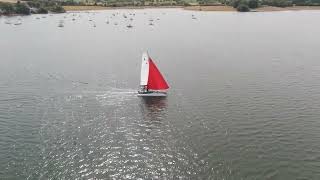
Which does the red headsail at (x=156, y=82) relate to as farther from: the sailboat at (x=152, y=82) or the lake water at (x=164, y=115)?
the lake water at (x=164, y=115)

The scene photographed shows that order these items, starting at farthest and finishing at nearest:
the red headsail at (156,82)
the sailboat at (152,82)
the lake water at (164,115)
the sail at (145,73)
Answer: the red headsail at (156,82), the sail at (145,73), the sailboat at (152,82), the lake water at (164,115)

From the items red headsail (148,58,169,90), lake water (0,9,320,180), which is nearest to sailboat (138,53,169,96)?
red headsail (148,58,169,90)

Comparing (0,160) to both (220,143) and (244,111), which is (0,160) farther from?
(244,111)

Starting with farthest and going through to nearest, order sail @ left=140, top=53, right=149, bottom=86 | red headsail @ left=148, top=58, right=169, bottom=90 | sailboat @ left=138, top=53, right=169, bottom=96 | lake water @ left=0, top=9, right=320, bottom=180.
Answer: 1. red headsail @ left=148, top=58, right=169, bottom=90
2. sail @ left=140, top=53, right=149, bottom=86
3. sailboat @ left=138, top=53, right=169, bottom=96
4. lake water @ left=0, top=9, right=320, bottom=180

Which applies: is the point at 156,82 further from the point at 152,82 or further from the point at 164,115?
the point at 164,115

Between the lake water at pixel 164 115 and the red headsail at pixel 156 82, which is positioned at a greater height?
the red headsail at pixel 156 82

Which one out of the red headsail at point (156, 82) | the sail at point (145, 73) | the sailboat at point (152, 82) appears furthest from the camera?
the red headsail at point (156, 82)

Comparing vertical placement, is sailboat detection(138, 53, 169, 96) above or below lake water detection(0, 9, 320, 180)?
above

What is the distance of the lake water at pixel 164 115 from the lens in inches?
2073

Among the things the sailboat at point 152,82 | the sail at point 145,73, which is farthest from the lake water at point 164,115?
the sail at point 145,73

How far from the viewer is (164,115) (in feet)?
231

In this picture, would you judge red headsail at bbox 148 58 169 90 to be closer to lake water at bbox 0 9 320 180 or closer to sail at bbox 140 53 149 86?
sail at bbox 140 53 149 86

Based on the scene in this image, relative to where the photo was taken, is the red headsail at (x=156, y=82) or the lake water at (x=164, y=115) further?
the red headsail at (x=156, y=82)

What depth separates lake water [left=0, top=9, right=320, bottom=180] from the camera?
52.7 meters
